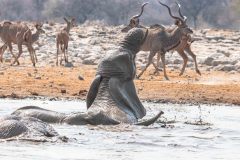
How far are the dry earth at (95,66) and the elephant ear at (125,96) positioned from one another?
4.54 m

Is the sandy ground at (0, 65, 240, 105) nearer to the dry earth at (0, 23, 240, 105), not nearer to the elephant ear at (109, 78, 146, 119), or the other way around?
the dry earth at (0, 23, 240, 105)

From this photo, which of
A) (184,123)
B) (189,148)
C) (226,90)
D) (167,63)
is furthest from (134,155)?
(167,63)

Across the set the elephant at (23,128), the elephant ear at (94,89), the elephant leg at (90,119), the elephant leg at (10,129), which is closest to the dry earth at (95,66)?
the elephant ear at (94,89)

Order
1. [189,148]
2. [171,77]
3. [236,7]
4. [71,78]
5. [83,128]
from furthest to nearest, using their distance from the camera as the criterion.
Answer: [236,7] < [171,77] < [71,78] < [83,128] < [189,148]

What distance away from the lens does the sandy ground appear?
17578 millimetres

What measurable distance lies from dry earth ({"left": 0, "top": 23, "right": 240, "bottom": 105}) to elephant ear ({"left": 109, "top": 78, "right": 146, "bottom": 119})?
179 inches

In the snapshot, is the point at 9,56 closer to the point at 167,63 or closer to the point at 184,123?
the point at 167,63

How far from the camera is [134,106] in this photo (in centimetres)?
1173

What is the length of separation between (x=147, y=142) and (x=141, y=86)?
9402 millimetres

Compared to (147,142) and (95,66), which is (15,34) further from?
(147,142)

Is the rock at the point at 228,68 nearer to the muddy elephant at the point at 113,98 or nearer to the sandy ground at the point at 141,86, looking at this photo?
the sandy ground at the point at 141,86

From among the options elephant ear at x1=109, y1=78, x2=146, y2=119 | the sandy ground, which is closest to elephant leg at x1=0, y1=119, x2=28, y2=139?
elephant ear at x1=109, y1=78, x2=146, y2=119

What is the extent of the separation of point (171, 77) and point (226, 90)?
3.78 meters

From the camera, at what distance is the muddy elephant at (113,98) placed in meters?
11.2
